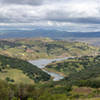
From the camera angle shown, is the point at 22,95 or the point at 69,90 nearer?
the point at 22,95

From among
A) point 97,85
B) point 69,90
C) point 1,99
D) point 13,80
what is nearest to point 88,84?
point 97,85

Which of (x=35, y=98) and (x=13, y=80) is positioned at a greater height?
(x=35, y=98)

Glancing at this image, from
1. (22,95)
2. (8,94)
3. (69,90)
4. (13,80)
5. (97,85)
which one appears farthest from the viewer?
(13,80)

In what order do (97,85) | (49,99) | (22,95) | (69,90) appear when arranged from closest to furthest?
(49,99) < (22,95) < (69,90) < (97,85)

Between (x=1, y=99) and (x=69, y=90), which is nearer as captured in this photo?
(x=1, y=99)

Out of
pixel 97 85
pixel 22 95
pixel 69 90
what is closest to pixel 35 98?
pixel 22 95

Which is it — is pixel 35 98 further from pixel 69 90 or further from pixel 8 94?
pixel 69 90

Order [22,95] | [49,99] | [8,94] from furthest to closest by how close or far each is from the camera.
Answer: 1. [22,95]
2. [8,94]
3. [49,99]

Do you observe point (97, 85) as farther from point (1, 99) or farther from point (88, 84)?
point (1, 99)

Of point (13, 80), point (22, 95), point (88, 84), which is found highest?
point (22, 95)
